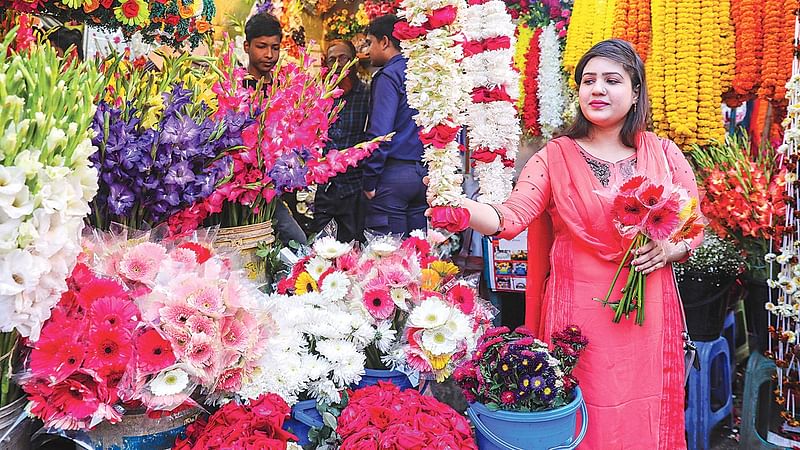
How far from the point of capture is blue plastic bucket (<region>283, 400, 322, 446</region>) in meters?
1.28

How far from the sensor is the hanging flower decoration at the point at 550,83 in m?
4.27

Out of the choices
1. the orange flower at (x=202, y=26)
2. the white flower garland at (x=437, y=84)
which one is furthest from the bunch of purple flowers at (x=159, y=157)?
the orange flower at (x=202, y=26)

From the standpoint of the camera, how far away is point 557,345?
142cm

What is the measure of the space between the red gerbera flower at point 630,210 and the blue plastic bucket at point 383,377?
0.66 meters

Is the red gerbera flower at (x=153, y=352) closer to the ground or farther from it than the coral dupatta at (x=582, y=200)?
closer to the ground

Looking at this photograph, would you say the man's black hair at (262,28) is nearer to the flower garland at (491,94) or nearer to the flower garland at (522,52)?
the flower garland at (491,94)

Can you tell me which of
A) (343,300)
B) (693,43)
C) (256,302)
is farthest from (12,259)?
(693,43)

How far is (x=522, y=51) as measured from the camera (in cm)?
454

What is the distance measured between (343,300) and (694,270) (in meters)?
2.00

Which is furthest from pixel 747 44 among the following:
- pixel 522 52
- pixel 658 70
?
pixel 522 52

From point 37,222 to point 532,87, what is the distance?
3945 mm

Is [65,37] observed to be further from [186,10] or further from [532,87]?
[532,87]

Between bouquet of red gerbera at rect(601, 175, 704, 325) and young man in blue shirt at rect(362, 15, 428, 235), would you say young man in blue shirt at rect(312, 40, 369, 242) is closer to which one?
young man in blue shirt at rect(362, 15, 428, 235)

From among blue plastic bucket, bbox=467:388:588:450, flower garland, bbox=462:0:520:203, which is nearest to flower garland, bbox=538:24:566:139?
flower garland, bbox=462:0:520:203
